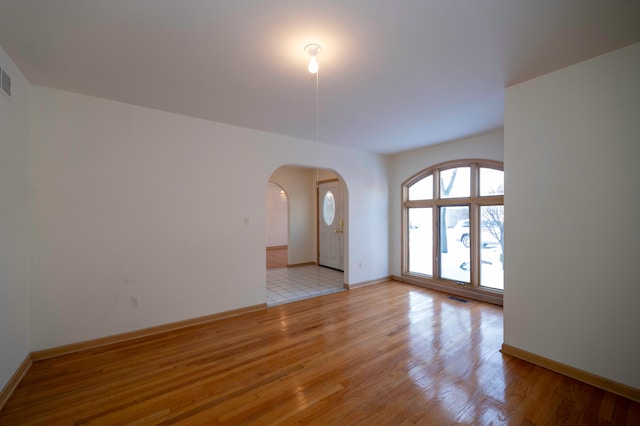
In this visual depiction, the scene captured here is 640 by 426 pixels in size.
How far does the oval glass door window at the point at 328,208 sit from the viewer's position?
6.86 meters

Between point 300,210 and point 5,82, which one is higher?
point 5,82

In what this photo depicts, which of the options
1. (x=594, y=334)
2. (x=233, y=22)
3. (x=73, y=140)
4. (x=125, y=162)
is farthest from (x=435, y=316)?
(x=73, y=140)

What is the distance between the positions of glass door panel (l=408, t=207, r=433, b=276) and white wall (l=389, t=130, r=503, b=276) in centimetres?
25

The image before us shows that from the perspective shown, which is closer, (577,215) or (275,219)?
(577,215)

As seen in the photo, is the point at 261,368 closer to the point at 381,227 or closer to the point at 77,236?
the point at 77,236

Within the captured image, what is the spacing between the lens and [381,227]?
5.54 metres

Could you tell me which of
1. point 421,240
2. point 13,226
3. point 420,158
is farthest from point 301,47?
point 421,240

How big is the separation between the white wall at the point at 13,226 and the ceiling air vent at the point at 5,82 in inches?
1.7

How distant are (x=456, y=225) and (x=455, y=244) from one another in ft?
1.15

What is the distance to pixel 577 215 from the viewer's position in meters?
2.27

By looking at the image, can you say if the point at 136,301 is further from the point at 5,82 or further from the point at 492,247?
the point at 492,247

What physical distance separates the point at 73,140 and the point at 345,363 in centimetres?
354

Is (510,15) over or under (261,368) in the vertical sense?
over

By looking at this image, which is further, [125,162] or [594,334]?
[125,162]
